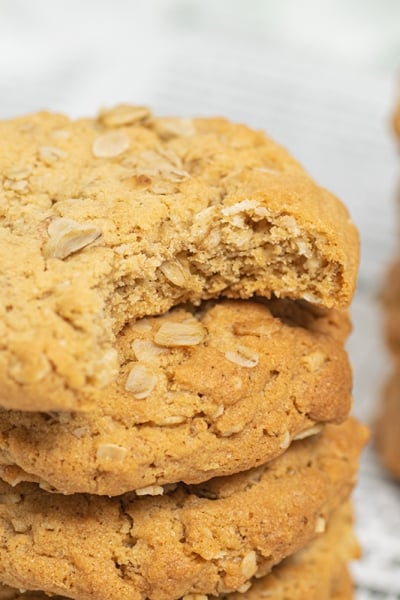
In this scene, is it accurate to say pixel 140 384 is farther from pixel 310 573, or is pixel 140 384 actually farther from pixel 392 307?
pixel 392 307

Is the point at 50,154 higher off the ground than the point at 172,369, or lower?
higher

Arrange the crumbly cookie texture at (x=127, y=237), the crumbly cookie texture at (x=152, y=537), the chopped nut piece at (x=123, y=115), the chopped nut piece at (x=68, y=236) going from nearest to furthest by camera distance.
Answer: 1. the crumbly cookie texture at (x=127, y=237)
2. the chopped nut piece at (x=68, y=236)
3. the crumbly cookie texture at (x=152, y=537)
4. the chopped nut piece at (x=123, y=115)

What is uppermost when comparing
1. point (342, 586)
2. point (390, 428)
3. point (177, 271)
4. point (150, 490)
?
point (177, 271)

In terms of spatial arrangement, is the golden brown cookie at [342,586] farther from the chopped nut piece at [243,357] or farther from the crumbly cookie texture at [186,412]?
the chopped nut piece at [243,357]

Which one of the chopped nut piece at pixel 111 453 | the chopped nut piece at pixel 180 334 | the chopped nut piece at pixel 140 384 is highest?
the chopped nut piece at pixel 180 334

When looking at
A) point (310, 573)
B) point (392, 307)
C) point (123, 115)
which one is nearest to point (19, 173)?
point (123, 115)

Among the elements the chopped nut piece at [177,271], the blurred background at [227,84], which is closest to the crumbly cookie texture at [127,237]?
the chopped nut piece at [177,271]

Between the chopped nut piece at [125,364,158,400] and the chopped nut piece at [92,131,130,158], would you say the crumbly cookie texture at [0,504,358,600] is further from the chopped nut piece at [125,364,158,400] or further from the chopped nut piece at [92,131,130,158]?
the chopped nut piece at [92,131,130,158]

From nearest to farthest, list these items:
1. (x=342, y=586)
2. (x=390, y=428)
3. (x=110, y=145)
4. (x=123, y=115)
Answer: (x=110, y=145), (x=123, y=115), (x=342, y=586), (x=390, y=428)
